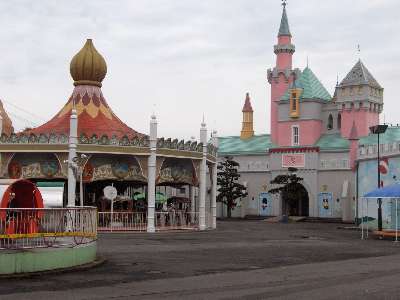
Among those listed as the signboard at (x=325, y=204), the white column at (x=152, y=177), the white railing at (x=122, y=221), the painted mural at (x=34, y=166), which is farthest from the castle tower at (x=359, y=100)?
the painted mural at (x=34, y=166)

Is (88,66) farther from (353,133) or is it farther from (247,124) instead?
(247,124)

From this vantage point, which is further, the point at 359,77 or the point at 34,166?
the point at 359,77

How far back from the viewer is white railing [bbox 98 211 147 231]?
37.1 m

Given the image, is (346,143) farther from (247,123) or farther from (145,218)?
(145,218)

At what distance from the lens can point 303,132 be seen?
66000 millimetres

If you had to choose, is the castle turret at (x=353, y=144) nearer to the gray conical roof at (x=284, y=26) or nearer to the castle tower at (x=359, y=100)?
the castle tower at (x=359, y=100)

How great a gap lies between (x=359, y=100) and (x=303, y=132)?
631 cm

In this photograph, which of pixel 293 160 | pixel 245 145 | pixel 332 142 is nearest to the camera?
pixel 332 142

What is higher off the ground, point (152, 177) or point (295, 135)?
point (295, 135)

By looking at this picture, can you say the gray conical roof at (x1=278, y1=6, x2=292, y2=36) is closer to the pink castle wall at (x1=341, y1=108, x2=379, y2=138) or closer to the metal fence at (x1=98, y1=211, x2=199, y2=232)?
the pink castle wall at (x1=341, y1=108, x2=379, y2=138)

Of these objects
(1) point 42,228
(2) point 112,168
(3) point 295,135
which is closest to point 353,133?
(3) point 295,135

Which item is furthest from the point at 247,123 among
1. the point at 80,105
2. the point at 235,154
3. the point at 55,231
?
the point at 55,231

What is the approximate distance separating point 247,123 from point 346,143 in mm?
14687

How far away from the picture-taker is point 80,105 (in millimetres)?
40719
